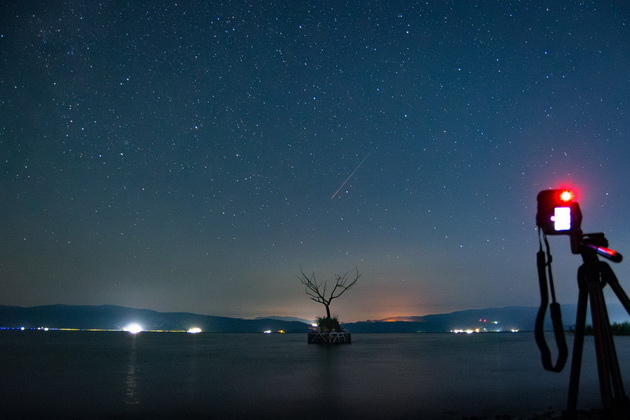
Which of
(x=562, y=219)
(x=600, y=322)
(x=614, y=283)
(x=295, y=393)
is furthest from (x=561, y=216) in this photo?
(x=295, y=393)

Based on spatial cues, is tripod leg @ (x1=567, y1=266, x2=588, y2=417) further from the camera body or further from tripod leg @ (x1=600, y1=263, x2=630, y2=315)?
the camera body

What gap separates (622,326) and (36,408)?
6375 cm

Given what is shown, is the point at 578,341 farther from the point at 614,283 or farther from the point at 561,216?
the point at 561,216

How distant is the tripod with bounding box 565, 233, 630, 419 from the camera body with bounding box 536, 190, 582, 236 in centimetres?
17

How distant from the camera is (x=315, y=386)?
47.0 ft

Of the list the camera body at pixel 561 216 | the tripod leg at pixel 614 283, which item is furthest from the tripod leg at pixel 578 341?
the camera body at pixel 561 216

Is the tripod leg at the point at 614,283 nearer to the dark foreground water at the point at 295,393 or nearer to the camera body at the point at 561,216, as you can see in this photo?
the camera body at the point at 561,216

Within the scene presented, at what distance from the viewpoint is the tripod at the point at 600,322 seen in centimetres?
430

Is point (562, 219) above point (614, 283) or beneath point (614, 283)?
above

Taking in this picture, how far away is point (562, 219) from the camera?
14.5 ft

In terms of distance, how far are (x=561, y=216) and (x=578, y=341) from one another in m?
1.12

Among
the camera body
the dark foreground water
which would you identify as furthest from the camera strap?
the dark foreground water

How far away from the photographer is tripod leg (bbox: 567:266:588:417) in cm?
452

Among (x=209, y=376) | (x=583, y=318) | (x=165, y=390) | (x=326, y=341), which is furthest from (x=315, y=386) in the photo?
(x=326, y=341)
